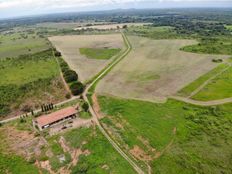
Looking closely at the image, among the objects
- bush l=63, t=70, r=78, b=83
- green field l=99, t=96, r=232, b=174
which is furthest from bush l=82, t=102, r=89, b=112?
bush l=63, t=70, r=78, b=83

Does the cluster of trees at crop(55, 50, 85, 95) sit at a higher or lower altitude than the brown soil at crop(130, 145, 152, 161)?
higher

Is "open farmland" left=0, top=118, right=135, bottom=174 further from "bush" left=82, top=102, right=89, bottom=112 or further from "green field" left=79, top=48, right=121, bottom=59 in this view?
"green field" left=79, top=48, right=121, bottom=59

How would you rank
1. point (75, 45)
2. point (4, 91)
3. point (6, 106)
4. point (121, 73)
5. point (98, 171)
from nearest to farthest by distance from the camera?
point (98, 171) < point (6, 106) < point (4, 91) < point (121, 73) < point (75, 45)

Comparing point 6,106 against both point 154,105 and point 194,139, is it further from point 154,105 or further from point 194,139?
point 194,139

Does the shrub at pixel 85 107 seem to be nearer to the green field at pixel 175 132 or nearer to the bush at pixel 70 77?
the green field at pixel 175 132

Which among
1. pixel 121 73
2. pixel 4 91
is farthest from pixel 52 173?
pixel 121 73

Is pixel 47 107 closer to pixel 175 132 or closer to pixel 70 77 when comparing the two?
pixel 70 77
